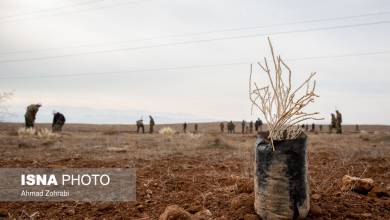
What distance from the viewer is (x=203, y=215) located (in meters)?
3.68

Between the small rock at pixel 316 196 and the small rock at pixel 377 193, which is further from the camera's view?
the small rock at pixel 377 193

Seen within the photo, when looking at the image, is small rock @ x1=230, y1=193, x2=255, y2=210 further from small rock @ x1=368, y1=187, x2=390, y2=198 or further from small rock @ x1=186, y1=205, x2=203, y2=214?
small rock @ x1=368, y1=187, x2=390, y2=198

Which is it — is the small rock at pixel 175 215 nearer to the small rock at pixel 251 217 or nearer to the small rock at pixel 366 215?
the small rock at pixel 251 217

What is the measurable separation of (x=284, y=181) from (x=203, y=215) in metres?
0.82

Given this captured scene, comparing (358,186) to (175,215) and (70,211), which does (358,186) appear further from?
(70,211)

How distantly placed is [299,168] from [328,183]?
1.95 meters

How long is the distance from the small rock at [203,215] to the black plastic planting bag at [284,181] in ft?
1.61

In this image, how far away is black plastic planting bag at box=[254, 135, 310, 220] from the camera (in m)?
3.34

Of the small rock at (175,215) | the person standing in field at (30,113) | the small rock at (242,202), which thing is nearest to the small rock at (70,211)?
the small rock at (175,215)

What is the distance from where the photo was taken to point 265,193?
341 centimetres

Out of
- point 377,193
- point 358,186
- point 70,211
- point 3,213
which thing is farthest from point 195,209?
point 3,213

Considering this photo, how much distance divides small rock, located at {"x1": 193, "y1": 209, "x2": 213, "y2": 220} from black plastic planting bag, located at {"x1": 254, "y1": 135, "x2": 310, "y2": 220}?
19.3 inches

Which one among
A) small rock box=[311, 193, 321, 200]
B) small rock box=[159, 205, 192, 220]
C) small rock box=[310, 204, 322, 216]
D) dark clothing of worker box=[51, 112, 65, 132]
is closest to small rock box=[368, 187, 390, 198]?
small rock box=[311, 193, 321, 200]

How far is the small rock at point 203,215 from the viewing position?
3.60 m
